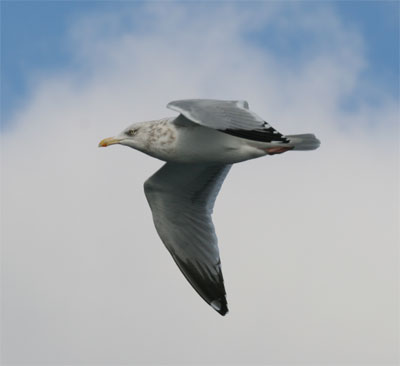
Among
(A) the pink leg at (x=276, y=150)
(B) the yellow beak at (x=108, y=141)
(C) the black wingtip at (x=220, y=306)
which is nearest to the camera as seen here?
(A) the pink leg at (x=276, y=150)

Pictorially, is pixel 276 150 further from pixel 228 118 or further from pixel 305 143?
pixel 228 118

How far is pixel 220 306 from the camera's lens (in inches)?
410

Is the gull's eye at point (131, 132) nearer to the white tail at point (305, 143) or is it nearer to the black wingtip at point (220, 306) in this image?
the white tail at point (305, 143)

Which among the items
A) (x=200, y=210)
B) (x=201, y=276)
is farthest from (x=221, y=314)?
(x=200, y=210)

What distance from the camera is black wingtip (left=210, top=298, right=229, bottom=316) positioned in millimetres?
10375

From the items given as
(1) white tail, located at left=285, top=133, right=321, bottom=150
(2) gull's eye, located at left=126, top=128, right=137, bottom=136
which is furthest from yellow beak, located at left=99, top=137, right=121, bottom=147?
(1) white tail, located at left=285, top=133, right=321, bottom=150

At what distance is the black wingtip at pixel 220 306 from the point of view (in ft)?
34.0

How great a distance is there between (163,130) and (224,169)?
5.03 ft

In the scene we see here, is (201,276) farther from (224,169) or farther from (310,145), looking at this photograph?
(310,145)

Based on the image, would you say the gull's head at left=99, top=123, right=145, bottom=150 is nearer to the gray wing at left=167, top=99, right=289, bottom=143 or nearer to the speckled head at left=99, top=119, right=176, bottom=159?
the speckled head at left=99, top=119, right=176, bottom=159

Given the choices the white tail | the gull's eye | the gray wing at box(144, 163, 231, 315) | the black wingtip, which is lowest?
the black wingtip

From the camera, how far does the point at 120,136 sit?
9594mm

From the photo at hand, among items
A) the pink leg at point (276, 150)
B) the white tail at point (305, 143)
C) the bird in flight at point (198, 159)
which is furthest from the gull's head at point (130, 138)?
the white tail at point (305, 143)

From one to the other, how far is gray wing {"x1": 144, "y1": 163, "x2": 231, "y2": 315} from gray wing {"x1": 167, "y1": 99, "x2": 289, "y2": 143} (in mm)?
1973
